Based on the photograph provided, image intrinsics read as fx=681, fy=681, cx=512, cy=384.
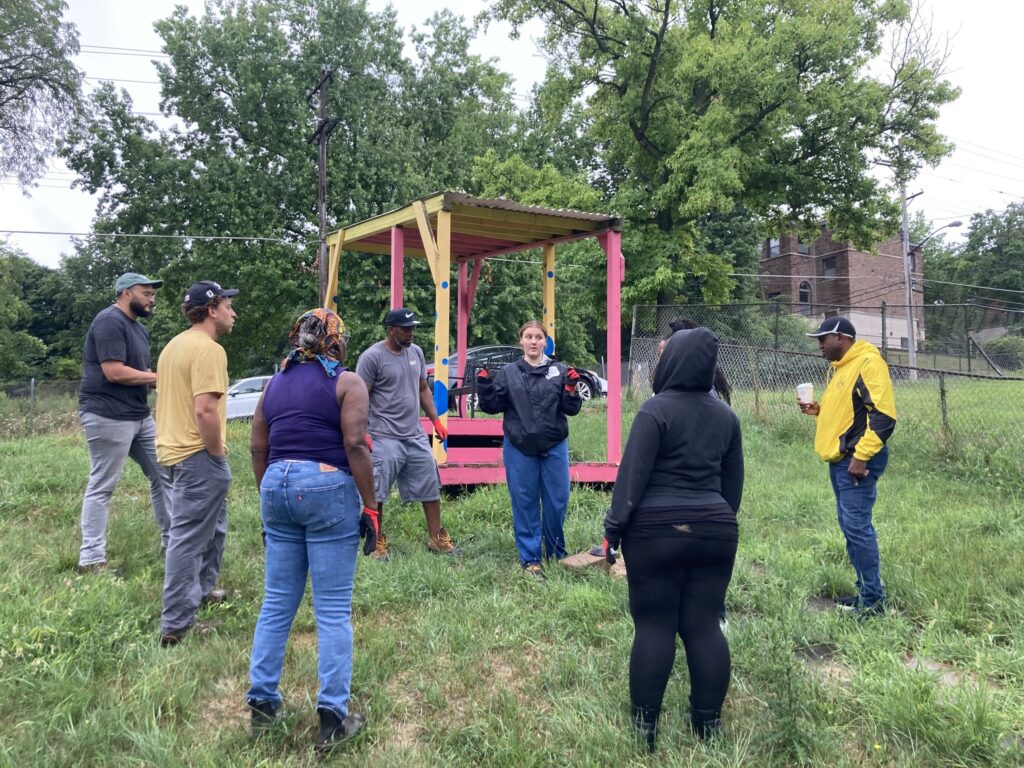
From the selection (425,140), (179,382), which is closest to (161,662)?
(179,382)

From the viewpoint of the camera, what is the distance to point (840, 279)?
34688 mm

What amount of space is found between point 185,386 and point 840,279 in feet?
120

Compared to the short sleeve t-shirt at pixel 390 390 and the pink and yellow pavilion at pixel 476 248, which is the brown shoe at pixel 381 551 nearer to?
the short sleeve t-shirt at pixel 390 390

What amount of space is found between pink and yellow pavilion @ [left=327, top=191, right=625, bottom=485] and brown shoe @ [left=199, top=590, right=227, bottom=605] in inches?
105

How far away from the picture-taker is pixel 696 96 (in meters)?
18.3

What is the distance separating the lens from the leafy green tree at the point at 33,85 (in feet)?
64.0

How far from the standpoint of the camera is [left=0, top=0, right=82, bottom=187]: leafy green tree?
64.0 ft

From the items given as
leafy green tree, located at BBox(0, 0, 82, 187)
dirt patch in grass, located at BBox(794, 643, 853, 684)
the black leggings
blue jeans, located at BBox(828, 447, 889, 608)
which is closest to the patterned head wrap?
the black leggings

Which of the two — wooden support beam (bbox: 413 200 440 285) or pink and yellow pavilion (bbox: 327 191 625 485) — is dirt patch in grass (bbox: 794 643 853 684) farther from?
wooden support beam (bbox: 413 200 440 285)

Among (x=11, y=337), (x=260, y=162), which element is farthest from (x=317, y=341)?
(x=11, y=337)

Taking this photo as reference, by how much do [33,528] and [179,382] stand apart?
3130mm

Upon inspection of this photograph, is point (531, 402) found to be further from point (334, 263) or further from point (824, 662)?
point (334, 263)

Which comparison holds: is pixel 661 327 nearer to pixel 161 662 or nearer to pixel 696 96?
pixel 696 96

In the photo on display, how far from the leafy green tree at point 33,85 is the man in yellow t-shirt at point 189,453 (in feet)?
70.0
